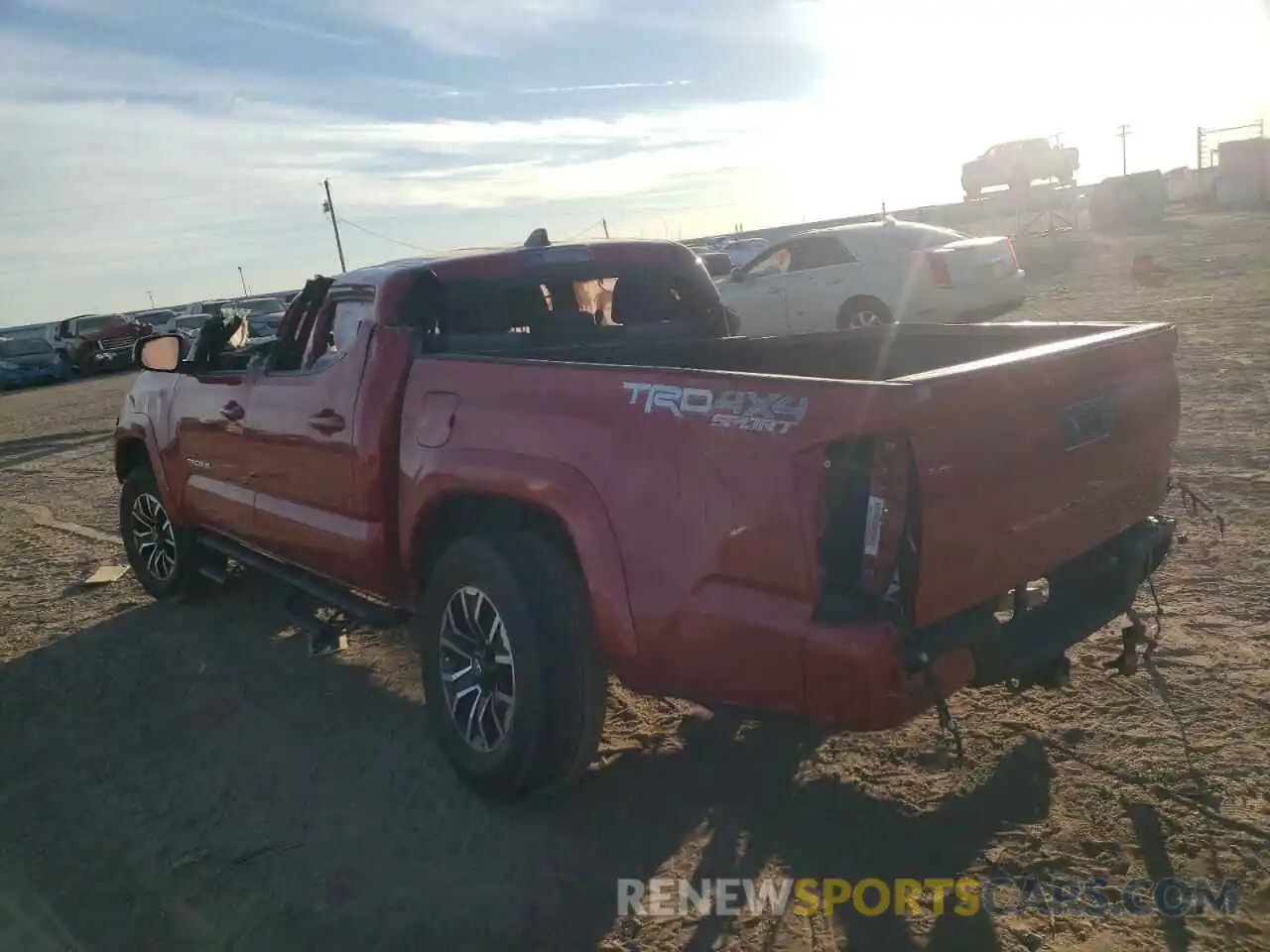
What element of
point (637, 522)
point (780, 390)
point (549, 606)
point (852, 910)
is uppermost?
point (780, 390)

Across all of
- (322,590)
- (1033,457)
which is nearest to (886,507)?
(1033,457)

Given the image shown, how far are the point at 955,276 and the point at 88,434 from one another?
462 inches

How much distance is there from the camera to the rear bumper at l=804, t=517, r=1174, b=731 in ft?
9.12

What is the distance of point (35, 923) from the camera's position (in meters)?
3.37

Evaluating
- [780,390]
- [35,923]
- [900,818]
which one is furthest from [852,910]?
[35,923]

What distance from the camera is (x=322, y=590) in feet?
15.9

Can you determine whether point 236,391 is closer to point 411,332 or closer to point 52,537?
point 411,332

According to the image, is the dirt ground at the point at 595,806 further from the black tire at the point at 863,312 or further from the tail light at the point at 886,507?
the black tire at the point at 863,312

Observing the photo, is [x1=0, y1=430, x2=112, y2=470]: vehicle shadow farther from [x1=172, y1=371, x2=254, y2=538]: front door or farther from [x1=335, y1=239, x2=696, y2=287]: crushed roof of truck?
[x1=335, y1=239, x2=696, y2=287]: crushed roof of truck

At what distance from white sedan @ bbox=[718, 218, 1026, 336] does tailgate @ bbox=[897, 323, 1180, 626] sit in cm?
914

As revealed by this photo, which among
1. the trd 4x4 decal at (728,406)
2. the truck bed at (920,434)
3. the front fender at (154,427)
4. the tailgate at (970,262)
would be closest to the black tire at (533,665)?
the truck bed at (920,434)

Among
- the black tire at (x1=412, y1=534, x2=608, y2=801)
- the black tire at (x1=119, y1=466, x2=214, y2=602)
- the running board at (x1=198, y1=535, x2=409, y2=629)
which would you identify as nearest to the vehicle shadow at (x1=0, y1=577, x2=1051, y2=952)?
the black tire at (x1=412, y1=534, x2=608, y2=801)

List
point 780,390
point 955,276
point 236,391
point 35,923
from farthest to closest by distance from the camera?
point 955,276
point 236,391
point 35,923
point 780,390

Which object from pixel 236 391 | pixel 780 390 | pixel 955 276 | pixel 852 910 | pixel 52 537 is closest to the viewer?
pixel 780 390
